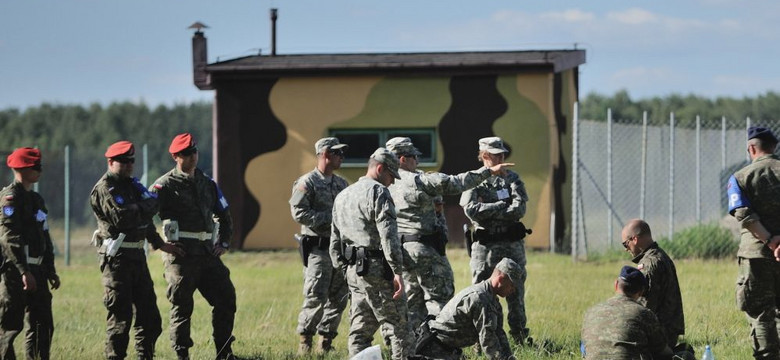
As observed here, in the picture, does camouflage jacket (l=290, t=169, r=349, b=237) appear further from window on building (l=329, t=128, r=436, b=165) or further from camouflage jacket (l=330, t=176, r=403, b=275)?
window on building (l=329, t=128, r=436, b=165)

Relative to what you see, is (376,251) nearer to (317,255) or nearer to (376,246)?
(376,246)

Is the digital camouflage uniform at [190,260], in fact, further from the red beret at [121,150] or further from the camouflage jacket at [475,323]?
the camouflage jacket at [475,323]

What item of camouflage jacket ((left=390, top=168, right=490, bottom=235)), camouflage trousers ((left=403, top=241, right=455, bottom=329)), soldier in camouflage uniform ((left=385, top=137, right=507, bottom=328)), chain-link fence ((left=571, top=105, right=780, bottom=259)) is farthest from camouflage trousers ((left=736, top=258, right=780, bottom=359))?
chain-link fence ((left=571, top=105, right=780, bottom=259))

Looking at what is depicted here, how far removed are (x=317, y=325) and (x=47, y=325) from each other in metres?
2.36

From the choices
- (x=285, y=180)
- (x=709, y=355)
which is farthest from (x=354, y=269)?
(x=285, y=180)

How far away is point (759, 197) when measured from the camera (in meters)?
9.06

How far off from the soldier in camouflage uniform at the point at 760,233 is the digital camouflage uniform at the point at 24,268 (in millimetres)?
5578

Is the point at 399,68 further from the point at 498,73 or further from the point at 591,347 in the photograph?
the point at 591,347

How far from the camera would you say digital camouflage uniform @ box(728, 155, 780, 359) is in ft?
29.6

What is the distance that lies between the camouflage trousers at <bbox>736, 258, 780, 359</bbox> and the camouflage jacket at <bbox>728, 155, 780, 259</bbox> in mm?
110

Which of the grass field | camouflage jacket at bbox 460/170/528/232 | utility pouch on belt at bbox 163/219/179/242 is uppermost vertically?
camouflage jacket at bbox 460/170/528/232

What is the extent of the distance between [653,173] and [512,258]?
9.38 m

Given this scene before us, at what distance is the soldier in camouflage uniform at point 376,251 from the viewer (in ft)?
29.1

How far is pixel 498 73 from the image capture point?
66.7 feet
